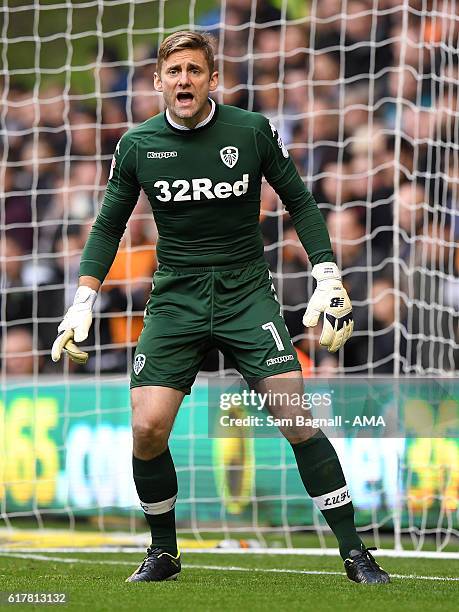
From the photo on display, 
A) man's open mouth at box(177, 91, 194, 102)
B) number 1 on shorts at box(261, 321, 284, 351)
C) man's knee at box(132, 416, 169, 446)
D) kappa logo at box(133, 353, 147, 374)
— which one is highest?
man's open mouth at box(177, 91, 194, 102)

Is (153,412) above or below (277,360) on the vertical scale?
below

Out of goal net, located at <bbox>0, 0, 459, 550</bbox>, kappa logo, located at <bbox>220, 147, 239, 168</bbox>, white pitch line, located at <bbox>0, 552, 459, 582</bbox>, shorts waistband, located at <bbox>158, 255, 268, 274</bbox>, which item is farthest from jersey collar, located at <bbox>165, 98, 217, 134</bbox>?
goal net, located at <bbox>0, 0, 459, 550</bbox>

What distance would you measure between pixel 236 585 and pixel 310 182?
460 cm

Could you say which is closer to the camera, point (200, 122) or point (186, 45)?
point (186, 45)

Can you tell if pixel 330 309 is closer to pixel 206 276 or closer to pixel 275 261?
pixel 206 276

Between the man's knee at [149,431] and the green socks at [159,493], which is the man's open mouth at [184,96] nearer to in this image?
the man's knee at [149,431]

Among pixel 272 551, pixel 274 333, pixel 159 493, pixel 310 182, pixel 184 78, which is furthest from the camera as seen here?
pixel 310 182

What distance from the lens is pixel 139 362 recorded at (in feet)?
16.0

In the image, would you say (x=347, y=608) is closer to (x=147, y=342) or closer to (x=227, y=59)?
(x=147, y=342)

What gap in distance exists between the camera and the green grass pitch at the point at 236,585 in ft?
13.8

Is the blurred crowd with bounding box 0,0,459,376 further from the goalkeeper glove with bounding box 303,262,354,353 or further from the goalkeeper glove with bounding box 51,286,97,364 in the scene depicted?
the goalkeeper glove with bounding box 51,286,97,364

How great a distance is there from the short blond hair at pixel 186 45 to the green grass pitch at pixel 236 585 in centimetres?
200

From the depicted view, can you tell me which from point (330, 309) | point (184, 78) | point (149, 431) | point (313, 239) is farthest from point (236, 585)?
point (184, 78)

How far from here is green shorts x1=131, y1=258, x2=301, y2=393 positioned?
482cm
